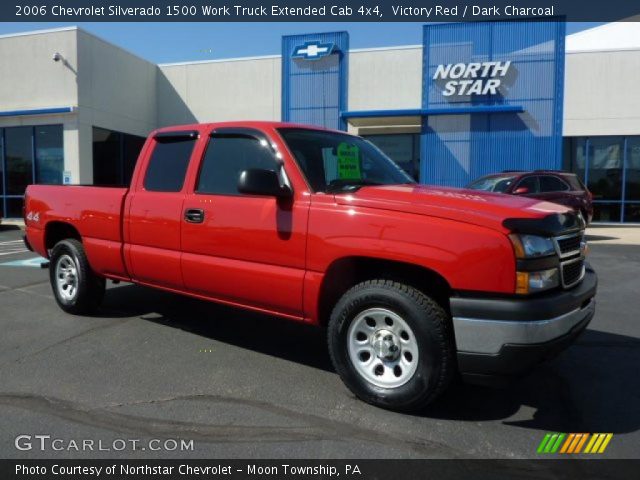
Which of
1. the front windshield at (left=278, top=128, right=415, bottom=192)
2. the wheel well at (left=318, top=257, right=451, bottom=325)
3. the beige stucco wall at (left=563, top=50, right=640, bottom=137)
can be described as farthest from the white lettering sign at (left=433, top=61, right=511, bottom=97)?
the wheel well at (left=318, top=257, right=451, bottom=325)

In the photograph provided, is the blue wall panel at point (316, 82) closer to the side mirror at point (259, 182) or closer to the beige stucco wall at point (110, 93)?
the beige stucco wall at point (110, 93)

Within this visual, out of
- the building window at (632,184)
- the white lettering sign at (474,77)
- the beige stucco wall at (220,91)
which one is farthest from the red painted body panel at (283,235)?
the building window at (632,184)

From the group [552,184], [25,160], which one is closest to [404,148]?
[552,184]

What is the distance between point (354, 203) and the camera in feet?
Result: 11.7

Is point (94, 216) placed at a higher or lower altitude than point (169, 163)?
lower

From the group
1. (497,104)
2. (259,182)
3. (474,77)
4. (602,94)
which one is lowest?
(259,182)

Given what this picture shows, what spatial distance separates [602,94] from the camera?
18.4 meters

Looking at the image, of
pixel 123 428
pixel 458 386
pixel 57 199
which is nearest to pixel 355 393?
pixel 458 386

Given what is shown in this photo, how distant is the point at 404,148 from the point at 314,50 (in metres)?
4.79

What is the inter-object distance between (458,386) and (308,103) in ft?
52.2

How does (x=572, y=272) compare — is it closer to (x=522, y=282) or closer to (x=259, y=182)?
(x=522, y=282)

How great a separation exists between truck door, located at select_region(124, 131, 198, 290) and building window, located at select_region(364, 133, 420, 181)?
15.4 metres

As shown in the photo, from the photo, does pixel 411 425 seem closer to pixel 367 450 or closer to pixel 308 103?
pixel 367 450

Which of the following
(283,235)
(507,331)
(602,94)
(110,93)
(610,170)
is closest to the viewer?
(507,331)
